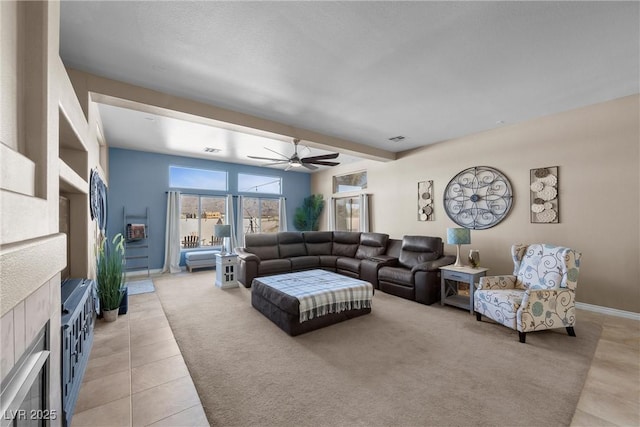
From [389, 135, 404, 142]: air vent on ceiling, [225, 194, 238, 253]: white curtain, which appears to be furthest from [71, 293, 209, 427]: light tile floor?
[389, 135, 404, 142]: air vent on ceiling

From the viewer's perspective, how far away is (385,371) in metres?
2.19

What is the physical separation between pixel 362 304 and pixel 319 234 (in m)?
3.26

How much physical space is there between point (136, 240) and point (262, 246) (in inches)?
120

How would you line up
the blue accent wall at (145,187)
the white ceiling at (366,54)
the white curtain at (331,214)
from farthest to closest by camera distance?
the white curtain at (331,214) < the blue accent wall at (145,187) < the white ceiling at (366,54)

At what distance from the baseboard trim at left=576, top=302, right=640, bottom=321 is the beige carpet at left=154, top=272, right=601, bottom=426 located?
0.71 meters

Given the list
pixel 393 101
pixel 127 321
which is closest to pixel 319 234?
pixel 393 101

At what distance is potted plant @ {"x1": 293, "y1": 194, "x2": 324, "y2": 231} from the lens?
836cm

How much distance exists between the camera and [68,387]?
1.63m

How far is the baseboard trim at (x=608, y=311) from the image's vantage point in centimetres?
334


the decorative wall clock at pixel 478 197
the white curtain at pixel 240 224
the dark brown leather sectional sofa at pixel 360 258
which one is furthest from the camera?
the white curtain at pixel 240 224

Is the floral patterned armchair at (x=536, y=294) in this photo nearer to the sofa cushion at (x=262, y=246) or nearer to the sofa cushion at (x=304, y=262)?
the sofa cushion at (x=304, y=262)

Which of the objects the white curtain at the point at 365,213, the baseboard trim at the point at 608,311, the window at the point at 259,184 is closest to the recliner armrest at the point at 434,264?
the baseboard trim at the point at 608,311

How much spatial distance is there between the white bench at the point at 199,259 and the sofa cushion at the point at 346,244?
3024mm

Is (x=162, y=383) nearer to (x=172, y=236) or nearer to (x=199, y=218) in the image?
(x=172, y=236)
